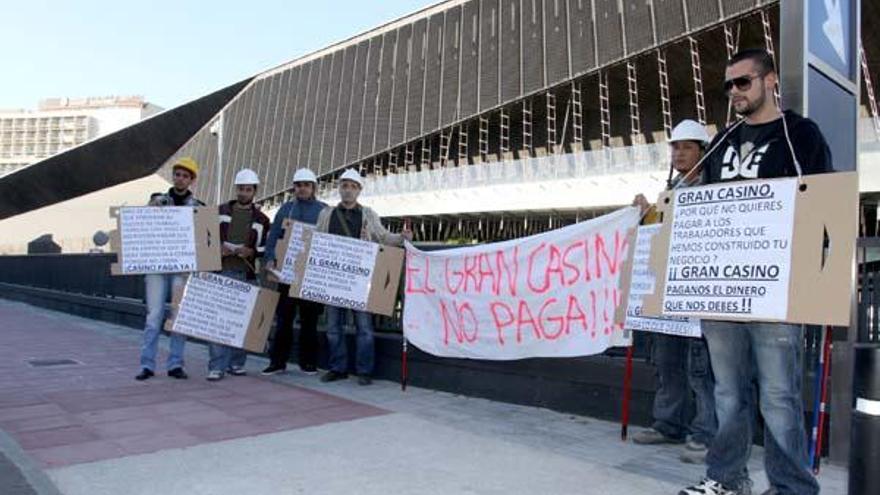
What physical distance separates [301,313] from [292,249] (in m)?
0.75

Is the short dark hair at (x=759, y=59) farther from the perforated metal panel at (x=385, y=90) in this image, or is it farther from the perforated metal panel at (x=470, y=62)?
the perforated metal panel at (x=385, y=90)

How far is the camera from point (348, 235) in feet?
24.0

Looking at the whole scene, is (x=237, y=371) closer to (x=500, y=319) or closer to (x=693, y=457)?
(x=500, y=319)

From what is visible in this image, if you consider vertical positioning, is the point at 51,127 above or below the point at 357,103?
above

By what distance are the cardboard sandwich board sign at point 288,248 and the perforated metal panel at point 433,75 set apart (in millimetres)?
46787

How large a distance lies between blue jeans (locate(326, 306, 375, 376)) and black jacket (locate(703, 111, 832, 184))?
13.9ft

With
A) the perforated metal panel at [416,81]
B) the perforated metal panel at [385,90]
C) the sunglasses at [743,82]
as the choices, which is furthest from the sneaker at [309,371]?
the perforated metal panel at [385,90]

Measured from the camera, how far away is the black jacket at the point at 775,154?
3.27m

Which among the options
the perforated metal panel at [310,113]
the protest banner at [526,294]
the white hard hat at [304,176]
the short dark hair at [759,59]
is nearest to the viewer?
the short dark hair at [759,59]

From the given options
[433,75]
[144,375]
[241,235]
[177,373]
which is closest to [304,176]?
[241,235]

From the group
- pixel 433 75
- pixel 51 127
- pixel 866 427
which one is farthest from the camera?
pixel 51 127

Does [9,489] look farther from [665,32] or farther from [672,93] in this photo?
[672,93]

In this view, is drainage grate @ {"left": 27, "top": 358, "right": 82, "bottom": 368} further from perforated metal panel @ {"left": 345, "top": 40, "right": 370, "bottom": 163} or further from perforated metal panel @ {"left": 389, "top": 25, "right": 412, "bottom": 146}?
perforated metal panel @ {"left": 345, "top": 40, "right": 370, "bottom": 163}

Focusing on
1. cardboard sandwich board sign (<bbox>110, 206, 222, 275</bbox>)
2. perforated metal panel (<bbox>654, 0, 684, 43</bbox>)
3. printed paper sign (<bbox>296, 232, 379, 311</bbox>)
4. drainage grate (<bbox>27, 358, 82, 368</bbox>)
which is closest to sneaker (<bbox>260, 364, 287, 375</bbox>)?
printed paper sign (<bbox>296, 232, 379, 311</bbox>)
